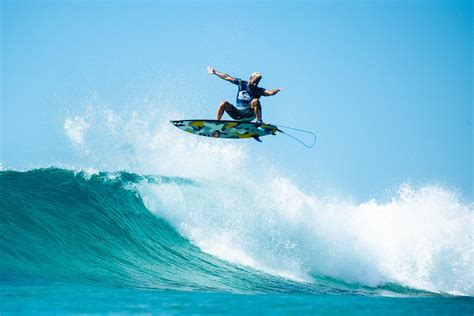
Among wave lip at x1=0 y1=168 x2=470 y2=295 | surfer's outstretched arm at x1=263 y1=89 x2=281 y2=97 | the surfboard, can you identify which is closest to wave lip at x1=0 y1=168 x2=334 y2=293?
wave lip at x1=0 y1=168 x2=470 y2=295

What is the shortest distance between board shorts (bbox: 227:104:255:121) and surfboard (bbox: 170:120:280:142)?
0.14 m

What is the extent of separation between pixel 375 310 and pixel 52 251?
530 centimetres

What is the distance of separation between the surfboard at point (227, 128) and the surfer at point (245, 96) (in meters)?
0.18

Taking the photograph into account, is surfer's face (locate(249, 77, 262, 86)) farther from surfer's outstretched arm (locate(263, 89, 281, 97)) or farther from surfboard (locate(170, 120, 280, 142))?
surfboard (locate(170, 120, 280, 142))

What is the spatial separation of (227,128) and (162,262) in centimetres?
284

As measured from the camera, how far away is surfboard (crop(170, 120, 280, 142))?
29.7 ft

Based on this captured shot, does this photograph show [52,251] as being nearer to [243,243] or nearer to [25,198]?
[25,198]

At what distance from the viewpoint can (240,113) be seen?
9.00 metres

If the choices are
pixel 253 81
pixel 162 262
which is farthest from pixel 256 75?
pixel 162 262

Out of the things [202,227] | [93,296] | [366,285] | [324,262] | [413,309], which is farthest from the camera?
[202,227]

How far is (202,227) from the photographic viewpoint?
11273 millimetres

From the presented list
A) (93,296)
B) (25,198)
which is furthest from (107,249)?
(93,296)

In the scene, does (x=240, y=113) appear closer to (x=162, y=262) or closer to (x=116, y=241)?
(x=162, y=262)

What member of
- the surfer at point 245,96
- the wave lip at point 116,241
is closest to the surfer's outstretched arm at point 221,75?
the surfer at point 245,96
